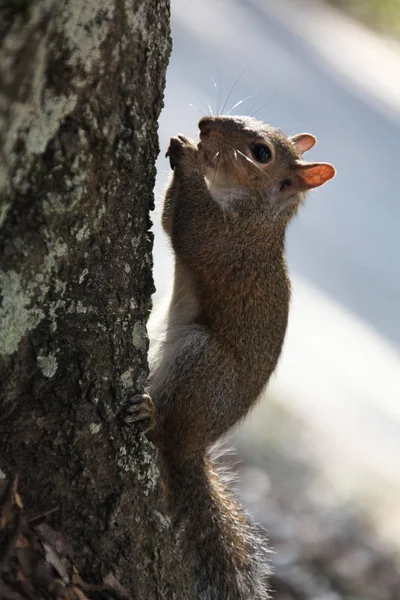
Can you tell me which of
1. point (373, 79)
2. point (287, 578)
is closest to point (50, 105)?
point (287, 578)

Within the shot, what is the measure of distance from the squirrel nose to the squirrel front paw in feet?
0.21

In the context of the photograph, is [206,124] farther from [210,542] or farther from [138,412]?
[210,542]

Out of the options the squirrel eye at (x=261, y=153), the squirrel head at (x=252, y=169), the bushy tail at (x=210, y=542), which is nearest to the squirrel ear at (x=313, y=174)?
the squirrel head at (x=252, y=169)

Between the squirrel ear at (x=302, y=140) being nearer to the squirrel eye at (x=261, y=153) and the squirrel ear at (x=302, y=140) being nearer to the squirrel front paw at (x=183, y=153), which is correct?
the squirrel eye at (x=261, y=153)

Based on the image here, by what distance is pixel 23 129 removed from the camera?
5.79 ft

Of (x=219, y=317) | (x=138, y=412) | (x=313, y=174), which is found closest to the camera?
(x=138, y=412)

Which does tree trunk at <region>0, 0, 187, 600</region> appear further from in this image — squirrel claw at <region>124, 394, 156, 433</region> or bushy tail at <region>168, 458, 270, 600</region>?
bushy tail at <region>168, 458, 270, 600</region>

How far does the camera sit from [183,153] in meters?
2.96

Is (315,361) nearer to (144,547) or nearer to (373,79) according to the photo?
(373,79)

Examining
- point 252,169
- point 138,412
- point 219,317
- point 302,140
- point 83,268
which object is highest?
point 302,140

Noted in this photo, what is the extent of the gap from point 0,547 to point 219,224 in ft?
4.71

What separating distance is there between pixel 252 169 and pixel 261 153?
7 cm

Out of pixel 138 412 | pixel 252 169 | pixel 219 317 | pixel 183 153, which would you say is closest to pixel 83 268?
pixel 138 412

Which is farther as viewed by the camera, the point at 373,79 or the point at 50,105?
the point at 373,79
